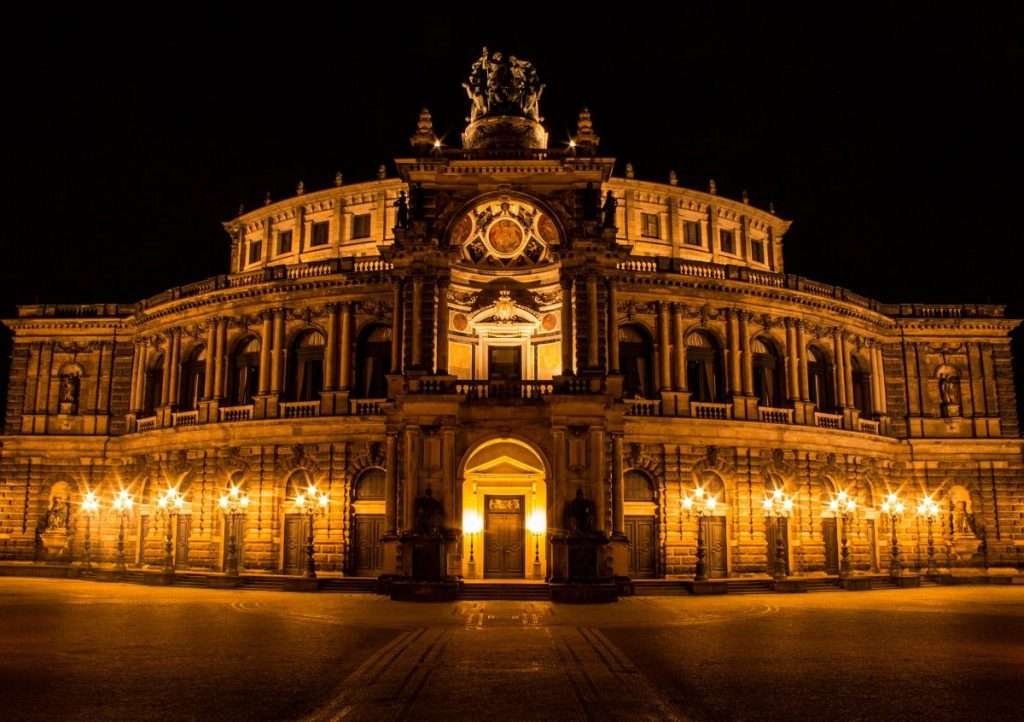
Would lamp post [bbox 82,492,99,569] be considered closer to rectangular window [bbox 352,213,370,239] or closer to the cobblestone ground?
rectangular window [bbox 352,213,370,239]

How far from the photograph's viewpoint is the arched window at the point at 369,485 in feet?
140

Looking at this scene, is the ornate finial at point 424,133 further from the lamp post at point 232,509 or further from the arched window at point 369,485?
the lamp post at point 232,509

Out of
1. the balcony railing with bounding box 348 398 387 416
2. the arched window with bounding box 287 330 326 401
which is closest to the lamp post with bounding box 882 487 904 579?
the balcony railing with bounding box 348 398 387 416

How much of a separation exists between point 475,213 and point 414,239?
341 cm

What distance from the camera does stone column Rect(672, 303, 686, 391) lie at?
1687 inches

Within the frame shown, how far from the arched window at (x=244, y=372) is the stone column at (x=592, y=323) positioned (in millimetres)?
19524

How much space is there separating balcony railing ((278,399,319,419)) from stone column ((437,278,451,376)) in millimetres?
10312

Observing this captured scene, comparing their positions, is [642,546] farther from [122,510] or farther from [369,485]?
[122,510]

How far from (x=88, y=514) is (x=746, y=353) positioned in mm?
36808

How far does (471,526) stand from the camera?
38.8m

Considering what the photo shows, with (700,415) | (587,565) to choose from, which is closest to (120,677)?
(587,565)

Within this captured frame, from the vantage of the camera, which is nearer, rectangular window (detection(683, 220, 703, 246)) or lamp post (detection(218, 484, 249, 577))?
lamp post (detection(218, 484, 249, 577))

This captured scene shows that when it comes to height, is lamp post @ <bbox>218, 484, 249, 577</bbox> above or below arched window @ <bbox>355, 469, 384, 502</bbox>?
below

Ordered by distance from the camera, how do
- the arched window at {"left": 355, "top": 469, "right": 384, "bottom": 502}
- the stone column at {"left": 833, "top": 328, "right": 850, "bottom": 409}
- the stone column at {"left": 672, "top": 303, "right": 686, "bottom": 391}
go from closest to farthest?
the arched window at {"left": 355, "top": 469, "right": 384, "bottom": 502} < the stone column at {"left": 672, "top": 303, "right": 686, "bottom": 391} < the stone column at {"left": 833, "top": 328, "right": 850, "bottom": 409}
